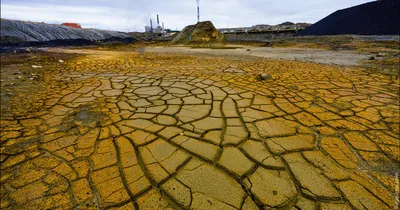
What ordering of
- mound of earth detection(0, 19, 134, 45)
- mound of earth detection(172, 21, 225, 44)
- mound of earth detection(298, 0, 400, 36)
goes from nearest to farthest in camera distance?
mound of earth detection(0, 19, 134, 45) → mound of earth detection(172, 21, 225, 44) → mound of earth detection(298, 0, 400, 36)

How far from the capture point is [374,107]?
2334 millimetres

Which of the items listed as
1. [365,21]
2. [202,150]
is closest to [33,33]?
[202,150]

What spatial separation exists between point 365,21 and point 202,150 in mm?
34657

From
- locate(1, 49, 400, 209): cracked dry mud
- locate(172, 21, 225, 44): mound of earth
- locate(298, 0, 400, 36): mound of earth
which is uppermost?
locate(298, 0, 400, 36): mound of earth

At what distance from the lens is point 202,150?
1.57 metres

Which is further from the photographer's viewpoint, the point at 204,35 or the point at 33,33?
the point at 33,33

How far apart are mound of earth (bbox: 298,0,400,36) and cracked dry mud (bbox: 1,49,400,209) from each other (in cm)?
2897

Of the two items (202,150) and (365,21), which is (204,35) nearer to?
(202,150)

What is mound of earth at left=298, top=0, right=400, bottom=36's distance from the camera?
72.1ft

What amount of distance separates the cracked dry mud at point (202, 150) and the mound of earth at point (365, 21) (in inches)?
1141

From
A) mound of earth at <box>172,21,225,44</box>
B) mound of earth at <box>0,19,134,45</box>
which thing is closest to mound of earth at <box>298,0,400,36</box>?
mound of earth at <box>172,21,225,44</box>

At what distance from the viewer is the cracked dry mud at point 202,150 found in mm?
1169

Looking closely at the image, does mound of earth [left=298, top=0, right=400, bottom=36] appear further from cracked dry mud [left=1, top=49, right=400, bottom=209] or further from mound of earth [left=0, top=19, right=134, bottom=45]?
mound of earth [left=0, top=19, right=134, bottom=45]

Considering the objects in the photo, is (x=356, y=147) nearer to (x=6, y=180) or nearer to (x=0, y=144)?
(x=6, y=180)
